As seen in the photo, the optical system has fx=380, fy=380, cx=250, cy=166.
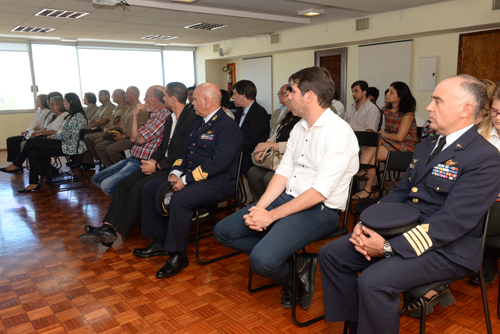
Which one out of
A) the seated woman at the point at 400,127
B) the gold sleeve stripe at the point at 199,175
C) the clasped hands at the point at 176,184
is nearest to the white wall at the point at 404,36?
the seated woman at the point at 400,127

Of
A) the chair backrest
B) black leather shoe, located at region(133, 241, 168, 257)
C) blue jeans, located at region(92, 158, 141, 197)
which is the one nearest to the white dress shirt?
the chair backrest

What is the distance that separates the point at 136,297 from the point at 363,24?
6869mm

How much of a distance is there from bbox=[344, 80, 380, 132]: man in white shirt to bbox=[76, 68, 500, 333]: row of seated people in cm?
233

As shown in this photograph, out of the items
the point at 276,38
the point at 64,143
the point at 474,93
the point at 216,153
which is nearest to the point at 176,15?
the point at 276,38

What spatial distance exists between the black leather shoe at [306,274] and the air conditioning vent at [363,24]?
253 inches

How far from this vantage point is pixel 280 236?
1.95m

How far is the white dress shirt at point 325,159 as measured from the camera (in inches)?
78.0

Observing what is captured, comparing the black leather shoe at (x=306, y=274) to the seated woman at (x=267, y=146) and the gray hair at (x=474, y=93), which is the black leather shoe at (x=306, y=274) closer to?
the gray hair at (x=474, y=93)

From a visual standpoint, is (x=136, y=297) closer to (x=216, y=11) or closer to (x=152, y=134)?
(x=152, y=134)

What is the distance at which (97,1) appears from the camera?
18.5 ft

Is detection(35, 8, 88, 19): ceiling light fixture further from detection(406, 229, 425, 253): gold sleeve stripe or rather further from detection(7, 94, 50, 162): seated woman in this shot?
detection(406, 229, 425, 253): gold sleeve stripe

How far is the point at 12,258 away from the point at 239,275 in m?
1.89

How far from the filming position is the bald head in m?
2.98

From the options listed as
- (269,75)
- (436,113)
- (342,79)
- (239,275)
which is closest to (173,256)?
(239,275)
